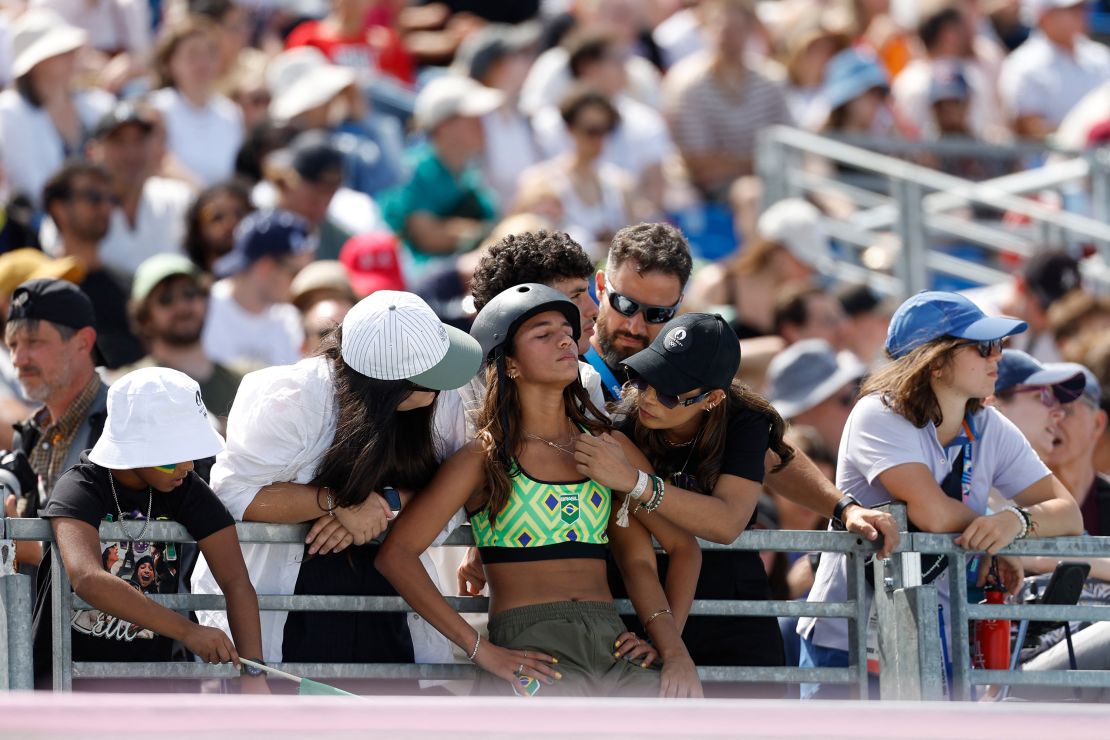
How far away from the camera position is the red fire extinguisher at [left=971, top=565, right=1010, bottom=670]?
16.5ft

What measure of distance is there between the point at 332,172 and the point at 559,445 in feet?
16.8

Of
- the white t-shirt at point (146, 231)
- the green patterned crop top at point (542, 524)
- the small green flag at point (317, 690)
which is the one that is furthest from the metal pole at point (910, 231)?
the small green flag at point (317, 690)

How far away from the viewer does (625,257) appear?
5.37 m

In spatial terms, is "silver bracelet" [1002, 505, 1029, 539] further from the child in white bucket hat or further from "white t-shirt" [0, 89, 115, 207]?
"white t-shirt" [0, 89, 115, 207]

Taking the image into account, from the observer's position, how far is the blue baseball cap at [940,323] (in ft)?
16.8

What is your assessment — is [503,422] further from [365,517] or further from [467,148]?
[467,148]

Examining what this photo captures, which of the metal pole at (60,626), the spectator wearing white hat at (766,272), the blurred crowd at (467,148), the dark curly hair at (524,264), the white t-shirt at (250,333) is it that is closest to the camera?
the metal pole at (60,626)

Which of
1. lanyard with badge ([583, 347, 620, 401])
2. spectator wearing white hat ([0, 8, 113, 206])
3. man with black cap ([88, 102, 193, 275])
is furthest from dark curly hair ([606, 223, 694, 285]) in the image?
spectator wearing white hat ([0, 8, 113, 206])

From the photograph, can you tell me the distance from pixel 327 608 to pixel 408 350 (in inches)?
28.2

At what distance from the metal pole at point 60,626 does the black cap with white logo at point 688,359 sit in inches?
64.1

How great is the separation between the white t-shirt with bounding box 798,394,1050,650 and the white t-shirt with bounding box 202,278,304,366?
12.5ft

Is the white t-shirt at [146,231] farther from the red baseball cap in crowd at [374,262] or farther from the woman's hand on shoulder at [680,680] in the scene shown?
the woman's hand on shoulder at [680,680]

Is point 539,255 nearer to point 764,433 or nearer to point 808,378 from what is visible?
point 764,433

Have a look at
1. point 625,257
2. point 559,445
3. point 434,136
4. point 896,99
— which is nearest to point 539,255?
point 625,257
